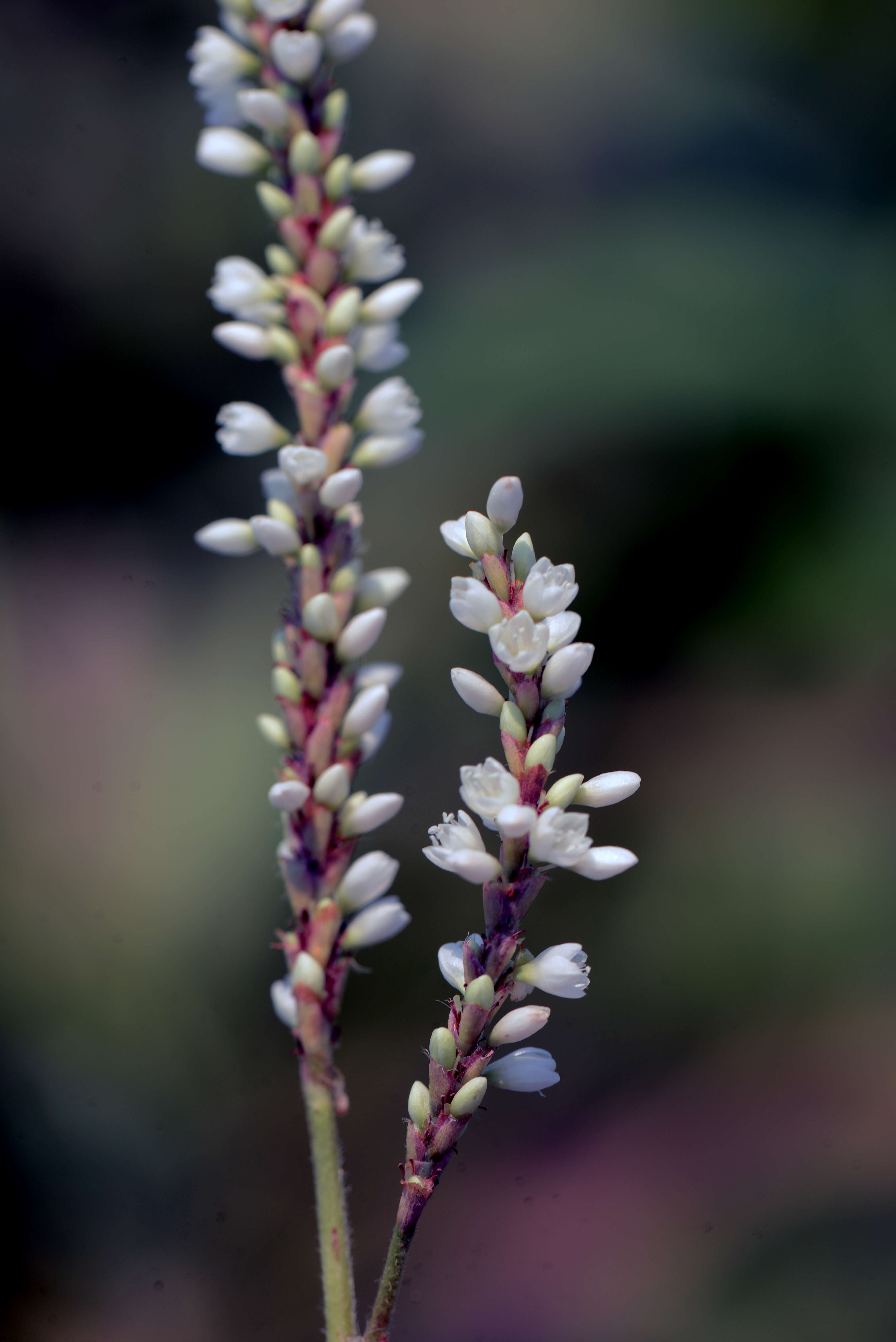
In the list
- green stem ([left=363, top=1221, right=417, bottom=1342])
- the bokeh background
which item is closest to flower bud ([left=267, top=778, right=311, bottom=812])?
green stem ([left=363, top=1221, right=417, bottom=1342])

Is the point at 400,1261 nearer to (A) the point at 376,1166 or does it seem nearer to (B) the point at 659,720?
(A) the point at 376,1166

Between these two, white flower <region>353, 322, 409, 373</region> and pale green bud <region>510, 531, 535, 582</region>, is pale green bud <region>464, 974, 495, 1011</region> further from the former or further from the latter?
white flower <region>353, 322, 409, 373</region>

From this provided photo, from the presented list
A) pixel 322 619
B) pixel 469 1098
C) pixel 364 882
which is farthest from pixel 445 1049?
pixel 322 619

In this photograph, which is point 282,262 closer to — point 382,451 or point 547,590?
point 382,451

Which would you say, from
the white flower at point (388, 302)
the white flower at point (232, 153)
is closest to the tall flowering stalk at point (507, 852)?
the white flower at point (388, 302)

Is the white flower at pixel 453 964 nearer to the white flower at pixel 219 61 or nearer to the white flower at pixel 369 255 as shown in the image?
the white flower at pixel 369 255

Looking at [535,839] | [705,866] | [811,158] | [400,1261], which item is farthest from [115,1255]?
[811,158]
